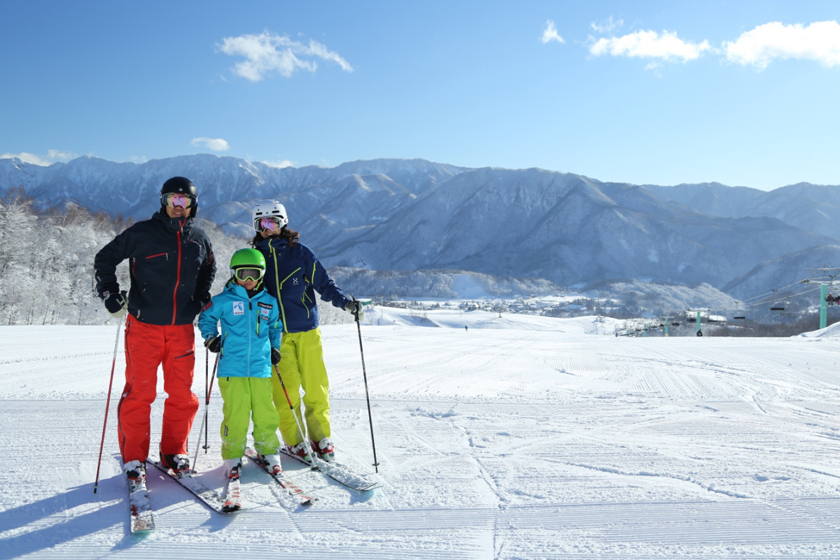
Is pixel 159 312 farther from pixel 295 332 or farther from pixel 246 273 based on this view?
pixel 295 332

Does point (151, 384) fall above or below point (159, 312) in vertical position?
below

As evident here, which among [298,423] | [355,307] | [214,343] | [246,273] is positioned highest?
[246,273]

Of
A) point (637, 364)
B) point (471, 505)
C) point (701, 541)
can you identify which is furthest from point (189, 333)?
point (637, 364)

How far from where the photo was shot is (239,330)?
3.39 meters

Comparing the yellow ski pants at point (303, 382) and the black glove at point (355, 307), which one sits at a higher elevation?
the black glove at point (355, 307)

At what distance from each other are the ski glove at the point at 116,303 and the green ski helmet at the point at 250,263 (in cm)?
74

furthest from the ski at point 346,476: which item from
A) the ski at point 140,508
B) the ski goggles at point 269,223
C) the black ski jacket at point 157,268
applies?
the ski goggles at point 269,223

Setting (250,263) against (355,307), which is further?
(355,307)

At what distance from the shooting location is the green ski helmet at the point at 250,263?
11.2 feet

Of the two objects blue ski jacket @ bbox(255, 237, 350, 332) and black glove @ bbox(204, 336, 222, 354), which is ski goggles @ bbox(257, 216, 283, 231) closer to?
blue ski jacket @ bbox(255, 237, 350, 332)

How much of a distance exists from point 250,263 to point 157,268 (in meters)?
0.66

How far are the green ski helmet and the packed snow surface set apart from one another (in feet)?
4.85

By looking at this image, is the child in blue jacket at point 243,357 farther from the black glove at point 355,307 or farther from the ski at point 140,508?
the black glove at point 355,307

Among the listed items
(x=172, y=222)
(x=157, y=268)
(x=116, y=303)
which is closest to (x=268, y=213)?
(x=172, y=222)
